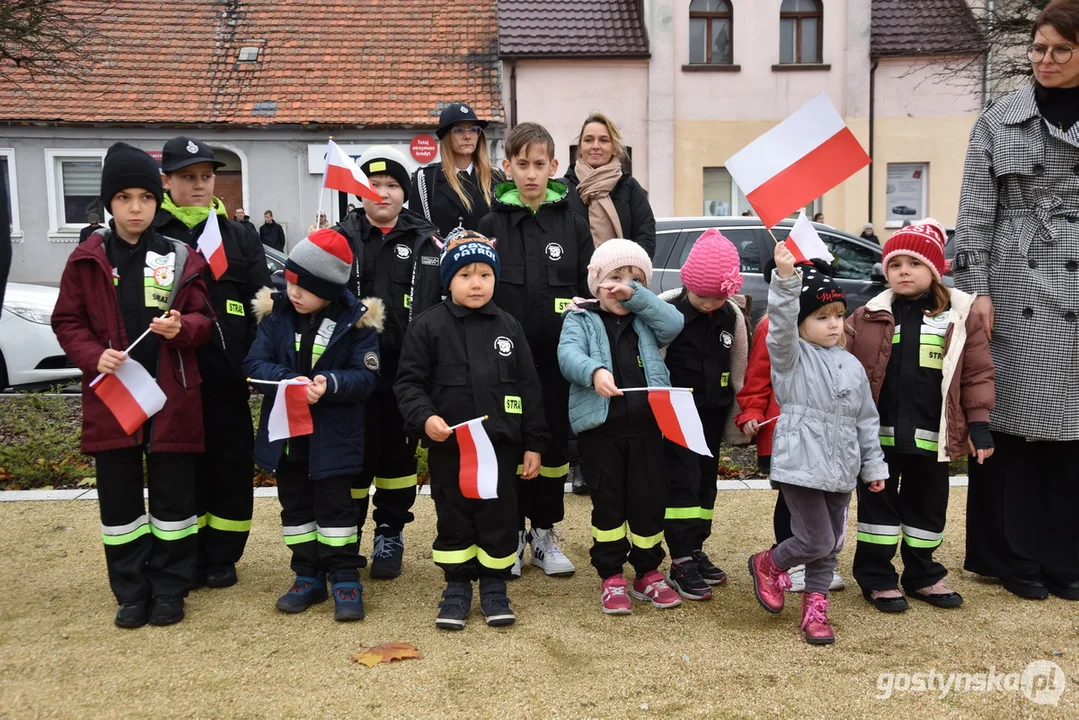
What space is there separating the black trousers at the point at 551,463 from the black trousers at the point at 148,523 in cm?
150

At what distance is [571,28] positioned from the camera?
21.4 meters

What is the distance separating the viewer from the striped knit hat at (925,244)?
4086mm

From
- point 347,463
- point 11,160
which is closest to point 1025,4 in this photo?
point 347,463

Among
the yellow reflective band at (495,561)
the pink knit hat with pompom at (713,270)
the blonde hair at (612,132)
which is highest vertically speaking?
the blonde hair at (612,132)

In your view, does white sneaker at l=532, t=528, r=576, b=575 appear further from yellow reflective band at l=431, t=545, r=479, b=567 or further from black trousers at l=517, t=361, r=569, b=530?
yellow reflective band at l=431, t=545, r=479, b=567

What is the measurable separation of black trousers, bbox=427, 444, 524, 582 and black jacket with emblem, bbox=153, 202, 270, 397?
44.5 inches

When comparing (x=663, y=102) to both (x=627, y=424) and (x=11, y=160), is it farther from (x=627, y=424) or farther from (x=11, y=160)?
(x=627, y=424)

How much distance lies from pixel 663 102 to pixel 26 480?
1734cm

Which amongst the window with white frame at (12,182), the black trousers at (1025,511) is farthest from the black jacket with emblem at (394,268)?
the window with white frame at (12,182)

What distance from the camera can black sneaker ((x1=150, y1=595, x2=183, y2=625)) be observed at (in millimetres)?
3934

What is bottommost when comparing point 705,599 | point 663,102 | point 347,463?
point 705,599

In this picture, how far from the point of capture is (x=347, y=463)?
13.5ft

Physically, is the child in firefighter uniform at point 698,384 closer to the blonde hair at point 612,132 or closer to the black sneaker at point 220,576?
the blonde hair at point 612,132

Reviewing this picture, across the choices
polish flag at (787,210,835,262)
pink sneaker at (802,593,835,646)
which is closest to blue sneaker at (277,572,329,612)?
pink sneaker at (802,593,835,646)
